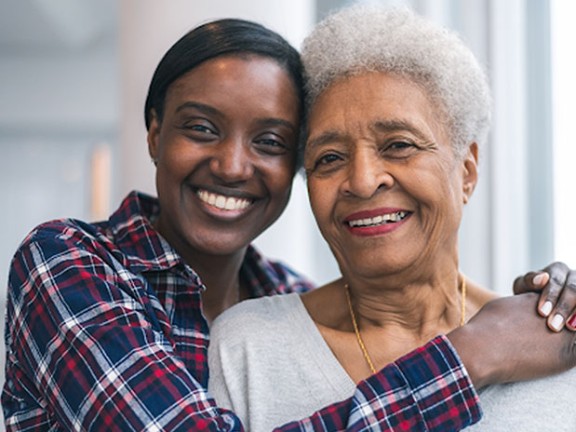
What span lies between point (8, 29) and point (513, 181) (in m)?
4.81

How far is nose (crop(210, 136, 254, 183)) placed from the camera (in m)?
1.70

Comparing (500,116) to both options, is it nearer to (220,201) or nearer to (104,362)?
(220,201)

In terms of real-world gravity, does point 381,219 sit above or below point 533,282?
above

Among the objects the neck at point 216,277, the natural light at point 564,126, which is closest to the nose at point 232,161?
the neck at point 216,277

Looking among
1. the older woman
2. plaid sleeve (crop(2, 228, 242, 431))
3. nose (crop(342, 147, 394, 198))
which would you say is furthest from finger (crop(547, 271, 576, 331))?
plaid sleeve (crop(2, 228, 242, 431))

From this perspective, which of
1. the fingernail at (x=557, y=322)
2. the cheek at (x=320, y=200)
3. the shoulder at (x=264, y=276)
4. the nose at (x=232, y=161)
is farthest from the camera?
the shoulder at (x=264, y=276)

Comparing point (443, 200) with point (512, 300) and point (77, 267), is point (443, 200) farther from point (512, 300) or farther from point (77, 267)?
point (77, 267)

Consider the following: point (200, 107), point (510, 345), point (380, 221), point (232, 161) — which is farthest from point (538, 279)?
point (200, 107)

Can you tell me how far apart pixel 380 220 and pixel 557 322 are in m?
0.36

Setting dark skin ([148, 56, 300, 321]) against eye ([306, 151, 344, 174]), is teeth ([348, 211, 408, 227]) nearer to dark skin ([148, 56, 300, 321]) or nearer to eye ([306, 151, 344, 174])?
eye ([306, 151, 344, 174])

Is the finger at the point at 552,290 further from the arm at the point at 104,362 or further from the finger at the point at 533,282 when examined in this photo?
the arm at the point at 104,362

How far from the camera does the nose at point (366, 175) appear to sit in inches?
58.7

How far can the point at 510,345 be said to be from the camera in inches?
56.2

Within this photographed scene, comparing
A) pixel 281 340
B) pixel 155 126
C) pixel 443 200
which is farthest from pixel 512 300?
pixel 155 126
